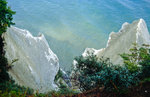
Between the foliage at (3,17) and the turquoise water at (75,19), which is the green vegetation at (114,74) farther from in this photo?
the turquoise water at (75,19)

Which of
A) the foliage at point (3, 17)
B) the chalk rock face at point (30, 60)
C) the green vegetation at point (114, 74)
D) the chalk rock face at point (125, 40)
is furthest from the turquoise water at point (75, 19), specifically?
the green vegetation at point (114, 74)

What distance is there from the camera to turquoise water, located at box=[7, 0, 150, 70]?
2839 cm

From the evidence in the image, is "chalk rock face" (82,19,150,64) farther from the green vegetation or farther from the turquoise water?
the turquoise water

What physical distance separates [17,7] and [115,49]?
983 inches

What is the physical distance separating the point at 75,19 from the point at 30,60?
2253 centimetres

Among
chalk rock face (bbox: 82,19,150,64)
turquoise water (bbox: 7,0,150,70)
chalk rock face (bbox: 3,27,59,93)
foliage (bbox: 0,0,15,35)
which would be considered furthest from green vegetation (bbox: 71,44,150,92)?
turquoise water (bbox: 7,0,150,70)

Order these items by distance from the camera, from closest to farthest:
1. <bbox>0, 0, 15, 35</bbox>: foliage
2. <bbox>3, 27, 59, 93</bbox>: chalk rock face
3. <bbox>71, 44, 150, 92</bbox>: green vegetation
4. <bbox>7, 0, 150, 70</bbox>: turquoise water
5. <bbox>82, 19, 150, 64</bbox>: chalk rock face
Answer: <bbox>71, 44, 150, 92</bbox>: green vegetation
<bbox>0, 0, 15, 35</bbox>: foliage
<bbox>3, 27, 59, 93</bbox>: chalk rock face
<bbox>82, 19, 150, 64</bbox>: chalk rock face
<bbox>7, 0, 150, 70</bbox>: turquoise water

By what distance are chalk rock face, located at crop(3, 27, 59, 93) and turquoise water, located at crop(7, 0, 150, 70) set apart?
6960 millimetres

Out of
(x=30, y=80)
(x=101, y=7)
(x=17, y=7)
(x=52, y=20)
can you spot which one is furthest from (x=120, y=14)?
(x=30, y=80)

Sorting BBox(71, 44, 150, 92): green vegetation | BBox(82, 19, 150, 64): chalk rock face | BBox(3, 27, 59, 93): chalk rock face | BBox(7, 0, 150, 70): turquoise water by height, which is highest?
BBox(7, 0, 150, 70): turquoise water

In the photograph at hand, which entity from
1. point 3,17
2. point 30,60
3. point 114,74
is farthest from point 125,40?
point 114,74

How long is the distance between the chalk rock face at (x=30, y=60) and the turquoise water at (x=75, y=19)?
6.96 meters

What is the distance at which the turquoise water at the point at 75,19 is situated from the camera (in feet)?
93.1

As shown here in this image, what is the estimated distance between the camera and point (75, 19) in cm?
3531
